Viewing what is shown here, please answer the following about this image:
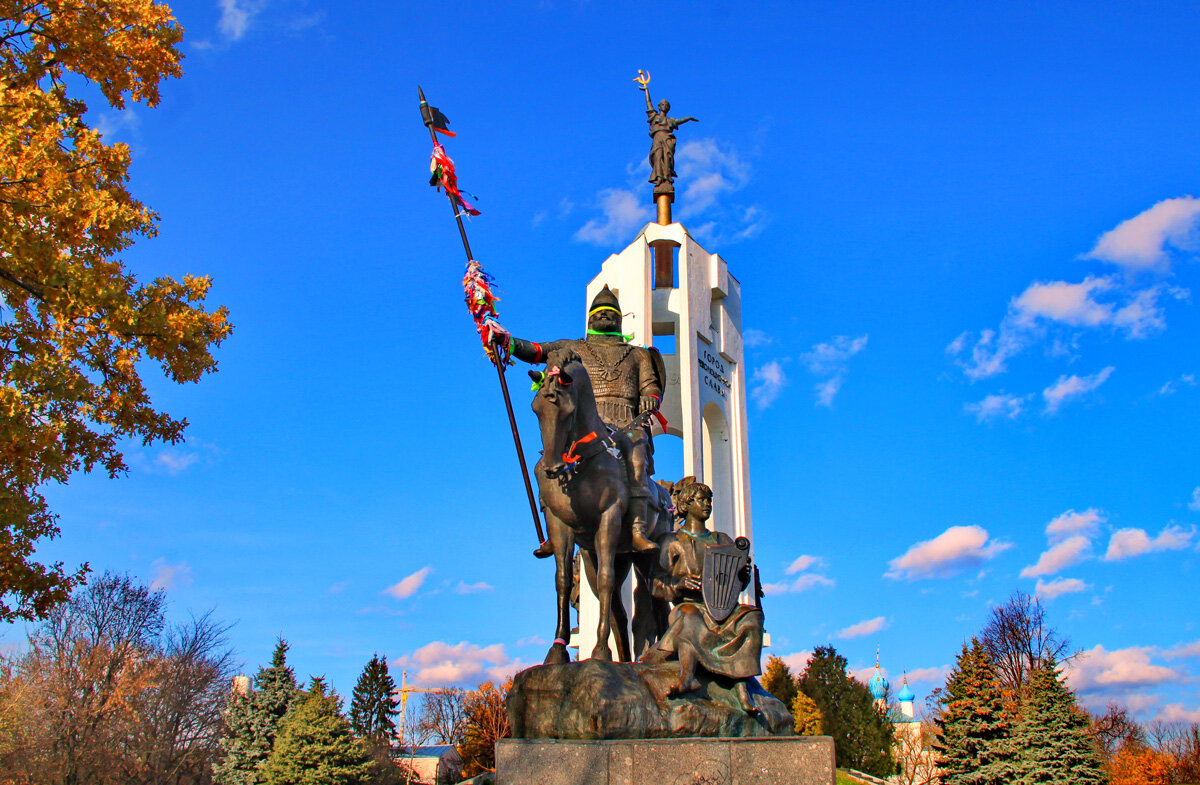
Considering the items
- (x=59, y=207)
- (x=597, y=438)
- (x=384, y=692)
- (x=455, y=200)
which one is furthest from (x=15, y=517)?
(x=384, y=692)

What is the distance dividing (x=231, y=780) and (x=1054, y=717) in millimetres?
19890

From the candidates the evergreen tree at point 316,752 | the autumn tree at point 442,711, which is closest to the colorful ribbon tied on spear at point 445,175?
the evergreen tree at point 316,752

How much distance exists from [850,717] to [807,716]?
1.85 m

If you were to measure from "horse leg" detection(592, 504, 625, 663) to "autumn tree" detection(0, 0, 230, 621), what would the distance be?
4.19 m

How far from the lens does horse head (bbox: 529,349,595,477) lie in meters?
6.36

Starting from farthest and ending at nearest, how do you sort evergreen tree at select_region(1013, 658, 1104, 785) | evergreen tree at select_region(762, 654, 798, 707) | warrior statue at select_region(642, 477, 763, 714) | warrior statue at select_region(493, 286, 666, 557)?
evergreen tree at select_region(762, 654, 798, 707)
evergreen tree at select_region(1013, 658, 1104, 785)
warrior statue at select_region(493, 286, 666, 557)
warrior statue at select_region(642, 477, 763, 714)

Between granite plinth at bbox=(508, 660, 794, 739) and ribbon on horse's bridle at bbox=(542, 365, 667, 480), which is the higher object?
ribbon on horse's bridle at bbox=(542, 365, 667, 480)

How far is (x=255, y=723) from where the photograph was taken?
23453 mm

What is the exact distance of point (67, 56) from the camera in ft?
27.7

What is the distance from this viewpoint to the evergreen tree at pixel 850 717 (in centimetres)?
2838

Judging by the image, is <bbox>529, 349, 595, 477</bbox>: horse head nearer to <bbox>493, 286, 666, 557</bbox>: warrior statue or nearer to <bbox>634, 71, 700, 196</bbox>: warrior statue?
<bbox>493, 286, 666, 557</bbox>: warrior statue

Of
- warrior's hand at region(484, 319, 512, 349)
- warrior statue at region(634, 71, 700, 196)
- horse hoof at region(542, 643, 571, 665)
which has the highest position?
warrior statue at region(634, 71, 700, 196)

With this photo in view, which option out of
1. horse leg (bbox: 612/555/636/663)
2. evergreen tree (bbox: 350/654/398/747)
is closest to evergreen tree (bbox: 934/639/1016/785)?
horse leg (bbox: 612/555/636/663)

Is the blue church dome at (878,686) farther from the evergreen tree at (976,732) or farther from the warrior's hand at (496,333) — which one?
the warrior's hand at (496,333)
